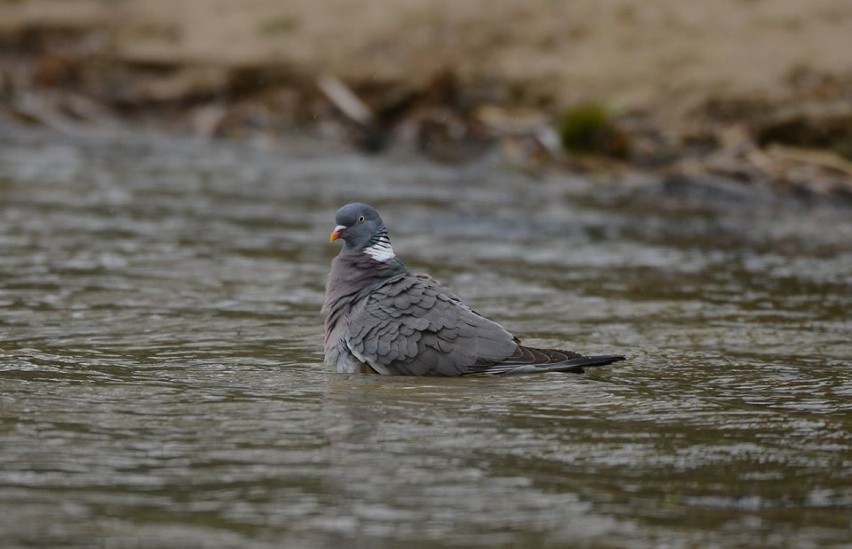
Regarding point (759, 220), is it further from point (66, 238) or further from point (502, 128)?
point (66, 238)

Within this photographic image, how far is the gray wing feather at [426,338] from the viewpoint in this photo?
266 inches

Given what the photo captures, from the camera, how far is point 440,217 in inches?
502

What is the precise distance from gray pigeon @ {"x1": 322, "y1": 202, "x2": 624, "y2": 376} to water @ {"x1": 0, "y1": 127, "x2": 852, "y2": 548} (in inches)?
4.0

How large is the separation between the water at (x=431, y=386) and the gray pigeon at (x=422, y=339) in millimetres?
102

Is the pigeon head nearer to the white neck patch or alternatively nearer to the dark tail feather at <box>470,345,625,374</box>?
the white neck patch

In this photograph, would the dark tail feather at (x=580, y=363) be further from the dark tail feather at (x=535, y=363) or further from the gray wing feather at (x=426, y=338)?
the gray wing feather at (x=426, y=338)

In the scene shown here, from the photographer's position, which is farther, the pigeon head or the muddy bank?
the muddy bank

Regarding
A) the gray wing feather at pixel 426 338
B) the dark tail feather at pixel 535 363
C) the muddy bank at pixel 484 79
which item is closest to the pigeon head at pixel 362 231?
the gray wing feather at pixel 426 338

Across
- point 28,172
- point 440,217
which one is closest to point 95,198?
point 28,172

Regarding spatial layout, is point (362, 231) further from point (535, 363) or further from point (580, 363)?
point (580, 363)

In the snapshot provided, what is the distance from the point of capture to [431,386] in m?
6.64

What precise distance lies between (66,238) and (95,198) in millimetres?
2196

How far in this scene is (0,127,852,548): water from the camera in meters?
4.63

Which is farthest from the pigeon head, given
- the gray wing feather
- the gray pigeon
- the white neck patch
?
the gray wing feather
